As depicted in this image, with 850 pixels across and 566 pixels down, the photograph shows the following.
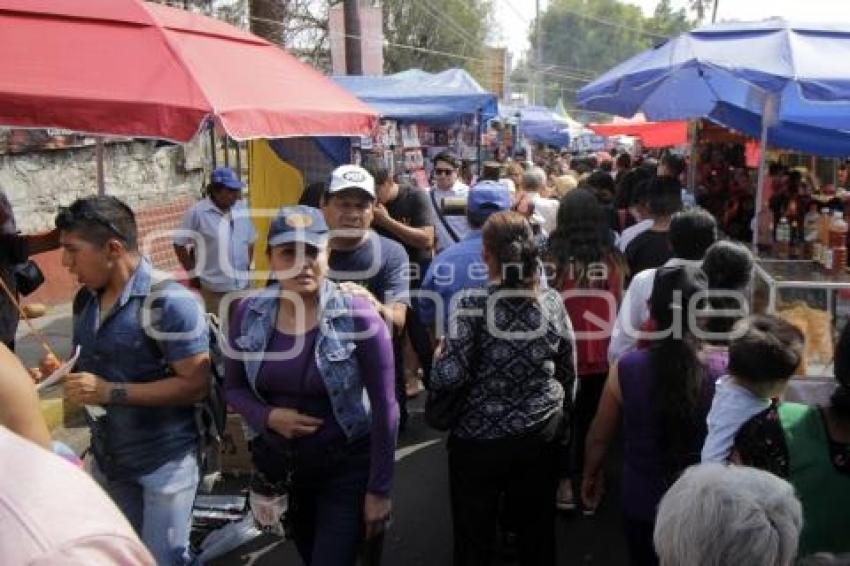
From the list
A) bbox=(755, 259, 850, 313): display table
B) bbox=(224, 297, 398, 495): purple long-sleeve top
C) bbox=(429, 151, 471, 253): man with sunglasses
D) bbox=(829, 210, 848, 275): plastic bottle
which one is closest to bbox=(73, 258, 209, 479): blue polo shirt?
bbox=(224, 297, 398, 495): purple long-sleeve top

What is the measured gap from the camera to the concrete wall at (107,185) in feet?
29.8

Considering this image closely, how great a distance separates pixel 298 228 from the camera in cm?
279

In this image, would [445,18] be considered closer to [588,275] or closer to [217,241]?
[217,241]

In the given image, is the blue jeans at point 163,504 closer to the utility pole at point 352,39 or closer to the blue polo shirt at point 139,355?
the blue polo shirt at point 139,355

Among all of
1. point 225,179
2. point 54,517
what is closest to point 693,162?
point 225,179

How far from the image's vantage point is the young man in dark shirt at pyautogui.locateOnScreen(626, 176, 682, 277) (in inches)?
181

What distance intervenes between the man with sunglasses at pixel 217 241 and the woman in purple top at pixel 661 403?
4091 mm

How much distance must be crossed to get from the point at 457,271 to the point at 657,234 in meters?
1.34

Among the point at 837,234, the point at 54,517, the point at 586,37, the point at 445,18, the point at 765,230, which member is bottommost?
the point at 765,230

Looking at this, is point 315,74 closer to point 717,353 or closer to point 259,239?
point 717,353

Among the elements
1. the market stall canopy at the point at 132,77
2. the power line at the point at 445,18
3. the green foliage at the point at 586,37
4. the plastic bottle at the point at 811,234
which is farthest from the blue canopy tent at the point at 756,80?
the green foliage at the point at 586,37

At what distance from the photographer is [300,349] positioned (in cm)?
275

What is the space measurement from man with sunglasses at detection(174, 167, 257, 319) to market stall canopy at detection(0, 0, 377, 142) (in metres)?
2.60

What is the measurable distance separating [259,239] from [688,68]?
14.0 ft
